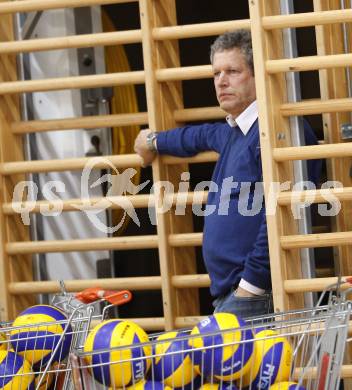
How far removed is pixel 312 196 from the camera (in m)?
4.27

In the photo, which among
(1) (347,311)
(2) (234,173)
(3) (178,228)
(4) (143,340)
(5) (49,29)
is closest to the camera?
(1) (347,311)

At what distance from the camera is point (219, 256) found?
432cm

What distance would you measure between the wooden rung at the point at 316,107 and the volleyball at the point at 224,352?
4.91 feet

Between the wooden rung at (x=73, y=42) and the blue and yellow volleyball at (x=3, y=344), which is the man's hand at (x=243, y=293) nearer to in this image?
the blue and yellow volleyball at (x=3, y=344)

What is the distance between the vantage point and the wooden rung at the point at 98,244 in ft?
16.5

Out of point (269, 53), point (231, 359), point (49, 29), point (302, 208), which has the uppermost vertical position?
point (49, 29)

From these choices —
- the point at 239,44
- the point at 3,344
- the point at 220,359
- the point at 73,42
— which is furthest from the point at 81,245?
the point at 220,359

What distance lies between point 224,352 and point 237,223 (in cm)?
136

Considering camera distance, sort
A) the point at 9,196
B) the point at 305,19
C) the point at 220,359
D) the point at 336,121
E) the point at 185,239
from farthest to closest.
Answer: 1. the point at 9,196
2. the point at 185,239
3. the point at 336,121
4. the point at 305,19
5. the point at 220,359

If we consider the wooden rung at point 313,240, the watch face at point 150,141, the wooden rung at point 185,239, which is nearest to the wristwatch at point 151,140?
the watch face at point 150,141

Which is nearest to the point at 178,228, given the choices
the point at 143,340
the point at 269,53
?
the point at 269,53

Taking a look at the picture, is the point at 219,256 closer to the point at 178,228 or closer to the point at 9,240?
the point at 178,228

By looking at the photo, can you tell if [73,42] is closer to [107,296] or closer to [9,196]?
[9,196]

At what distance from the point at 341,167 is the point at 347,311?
1.82 metres
